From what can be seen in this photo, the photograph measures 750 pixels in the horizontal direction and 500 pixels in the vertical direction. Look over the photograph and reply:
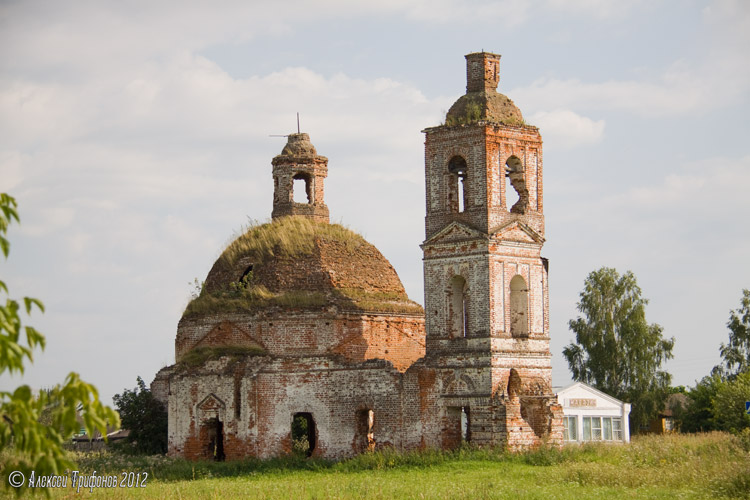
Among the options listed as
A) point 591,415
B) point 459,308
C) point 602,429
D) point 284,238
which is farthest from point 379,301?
point 602,429

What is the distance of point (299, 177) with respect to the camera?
29719 mm

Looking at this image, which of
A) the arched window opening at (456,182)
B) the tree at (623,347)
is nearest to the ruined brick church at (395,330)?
the arched window opening at (456,182)

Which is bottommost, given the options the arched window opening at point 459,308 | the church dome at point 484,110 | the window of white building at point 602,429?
the window of white building at point 602,429

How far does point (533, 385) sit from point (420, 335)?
5.03 meters

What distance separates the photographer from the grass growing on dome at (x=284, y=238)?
Answer: 89.0 ft

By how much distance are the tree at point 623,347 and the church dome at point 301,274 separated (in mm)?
13521

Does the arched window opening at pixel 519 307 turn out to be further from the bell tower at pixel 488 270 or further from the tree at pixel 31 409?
the tree at pixel 31 409

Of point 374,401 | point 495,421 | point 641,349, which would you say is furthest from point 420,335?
point 641,349

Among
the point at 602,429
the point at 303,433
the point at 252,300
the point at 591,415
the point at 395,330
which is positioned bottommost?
the point at 602,429

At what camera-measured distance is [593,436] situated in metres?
33.0

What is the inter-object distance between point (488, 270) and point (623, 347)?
18.0 meters

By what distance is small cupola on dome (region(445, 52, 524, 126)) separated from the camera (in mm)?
23797

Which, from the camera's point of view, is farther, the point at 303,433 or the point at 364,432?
the point at 303,433

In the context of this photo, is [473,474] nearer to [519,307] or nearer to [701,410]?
[519,307]
